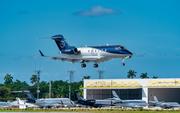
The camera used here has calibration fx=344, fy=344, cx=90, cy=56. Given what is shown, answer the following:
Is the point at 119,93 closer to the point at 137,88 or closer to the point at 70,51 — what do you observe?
the point at 137,88

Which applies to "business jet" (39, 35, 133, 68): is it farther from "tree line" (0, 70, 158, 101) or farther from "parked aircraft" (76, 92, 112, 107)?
"tree line" (0, 70, 158, 101)

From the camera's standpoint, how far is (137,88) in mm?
89125

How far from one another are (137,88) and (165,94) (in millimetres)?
9613

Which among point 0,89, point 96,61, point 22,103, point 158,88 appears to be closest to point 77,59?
point 96,61

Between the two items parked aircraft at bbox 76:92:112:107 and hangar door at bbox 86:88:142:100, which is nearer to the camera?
parked aircraft at bbox 76:92:112:107

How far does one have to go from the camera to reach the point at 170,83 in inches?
3433

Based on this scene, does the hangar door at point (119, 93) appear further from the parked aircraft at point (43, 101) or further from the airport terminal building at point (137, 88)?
the parked aircraft at point (43, 101)

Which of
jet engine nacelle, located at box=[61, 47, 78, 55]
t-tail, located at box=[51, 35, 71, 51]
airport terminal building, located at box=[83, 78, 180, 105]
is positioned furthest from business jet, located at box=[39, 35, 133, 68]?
airport terminal building, located at box=[83, 78, 180, 105]

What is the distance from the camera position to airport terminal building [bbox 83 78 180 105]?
8756cm

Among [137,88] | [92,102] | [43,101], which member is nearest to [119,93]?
[137,88]

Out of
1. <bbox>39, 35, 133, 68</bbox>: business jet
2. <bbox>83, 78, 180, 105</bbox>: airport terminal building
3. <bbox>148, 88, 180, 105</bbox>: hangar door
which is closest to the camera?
<bbox>39, 35, 133, 68</bbox>: business jet

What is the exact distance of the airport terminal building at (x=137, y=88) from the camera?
87562mm

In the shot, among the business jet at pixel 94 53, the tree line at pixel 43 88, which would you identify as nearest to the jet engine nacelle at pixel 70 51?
the business jet at pixel 94 53

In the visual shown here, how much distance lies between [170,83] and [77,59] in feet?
99.7
